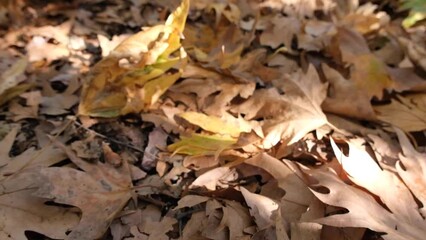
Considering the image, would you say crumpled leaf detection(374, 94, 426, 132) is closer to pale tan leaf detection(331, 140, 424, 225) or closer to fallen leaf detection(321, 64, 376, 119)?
fallen leaf detection(321, 64, 376, 119)

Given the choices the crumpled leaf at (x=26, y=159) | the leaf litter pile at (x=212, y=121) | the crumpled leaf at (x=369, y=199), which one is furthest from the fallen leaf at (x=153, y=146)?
the crumpled leaf at (x=369, y=199)

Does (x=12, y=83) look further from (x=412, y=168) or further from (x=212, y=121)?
(x=412, y=168)

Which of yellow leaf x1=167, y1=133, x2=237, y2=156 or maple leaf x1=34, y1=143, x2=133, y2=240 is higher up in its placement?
yellow leaf x1=167, y1=133, x2=237, y2=156

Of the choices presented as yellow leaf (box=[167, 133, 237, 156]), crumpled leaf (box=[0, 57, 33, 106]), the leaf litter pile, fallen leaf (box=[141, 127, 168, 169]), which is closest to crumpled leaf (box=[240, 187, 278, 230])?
the leaf litter pile

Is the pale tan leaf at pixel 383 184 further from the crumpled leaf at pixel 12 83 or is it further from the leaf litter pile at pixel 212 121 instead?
the crumpled leaf at pixel 12 83

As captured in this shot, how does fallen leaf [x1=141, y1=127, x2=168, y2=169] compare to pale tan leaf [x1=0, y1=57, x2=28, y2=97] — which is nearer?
fallen leaf [x1=141, y1=127, x2=168, y2=169]

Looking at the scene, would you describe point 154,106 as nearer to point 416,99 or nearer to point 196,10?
point 196,10

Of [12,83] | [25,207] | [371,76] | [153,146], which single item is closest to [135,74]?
[153,146]
